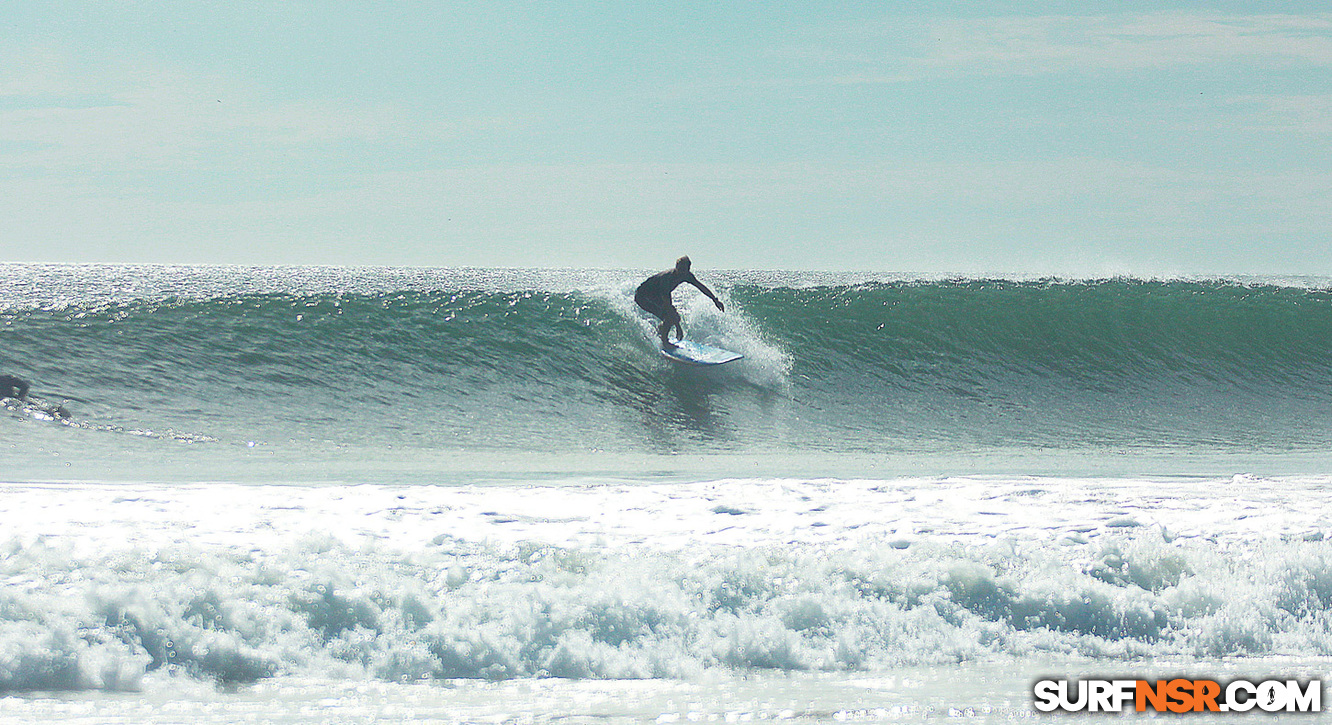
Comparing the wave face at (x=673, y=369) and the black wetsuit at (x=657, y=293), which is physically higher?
the black wetsuit at (x=657, y=293)

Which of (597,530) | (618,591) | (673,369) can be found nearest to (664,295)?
(673,369)

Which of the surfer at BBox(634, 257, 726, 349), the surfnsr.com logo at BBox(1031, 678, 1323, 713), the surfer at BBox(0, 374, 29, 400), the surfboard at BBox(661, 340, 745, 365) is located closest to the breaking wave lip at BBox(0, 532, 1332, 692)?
the surfnsr.com logo at BBox(1031, 678, 1323, 713)

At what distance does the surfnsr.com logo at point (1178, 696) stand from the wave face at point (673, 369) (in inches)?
237

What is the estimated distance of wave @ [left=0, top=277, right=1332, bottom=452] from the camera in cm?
1080

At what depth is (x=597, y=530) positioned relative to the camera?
579 centimetres

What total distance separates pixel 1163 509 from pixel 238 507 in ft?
17.4

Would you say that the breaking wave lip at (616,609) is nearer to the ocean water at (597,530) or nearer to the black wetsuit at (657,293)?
the ocean water at (597,530)

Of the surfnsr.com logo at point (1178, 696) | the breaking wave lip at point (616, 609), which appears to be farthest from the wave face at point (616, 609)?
the surfnsr.com logo at point (1178, 696)

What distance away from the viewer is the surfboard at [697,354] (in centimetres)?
1323

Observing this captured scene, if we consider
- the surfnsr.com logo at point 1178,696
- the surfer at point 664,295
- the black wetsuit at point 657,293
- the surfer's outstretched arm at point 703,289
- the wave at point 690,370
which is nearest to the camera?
the surfnsr.com logo at point 1178,696

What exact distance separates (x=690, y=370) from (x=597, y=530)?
7465 mm

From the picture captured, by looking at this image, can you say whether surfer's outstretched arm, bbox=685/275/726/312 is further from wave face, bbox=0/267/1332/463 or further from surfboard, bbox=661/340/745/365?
wave face, bbox=0/267/1332/463

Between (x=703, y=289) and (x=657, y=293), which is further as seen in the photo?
(x=657, y=293)

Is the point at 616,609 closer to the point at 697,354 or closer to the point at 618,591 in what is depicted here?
the point at 618,591
